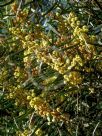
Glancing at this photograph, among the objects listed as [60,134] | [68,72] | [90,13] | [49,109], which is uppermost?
[90,13]

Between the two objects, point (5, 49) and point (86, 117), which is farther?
point (5, 49)

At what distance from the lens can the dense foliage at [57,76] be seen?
2324 millimetres

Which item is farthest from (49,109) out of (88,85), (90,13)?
(90,13)

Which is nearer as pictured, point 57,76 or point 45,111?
point 45,111

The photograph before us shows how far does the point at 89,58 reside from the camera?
230cm

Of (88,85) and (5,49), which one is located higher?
(5,49)

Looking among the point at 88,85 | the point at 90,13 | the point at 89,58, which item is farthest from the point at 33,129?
the point at 90,13

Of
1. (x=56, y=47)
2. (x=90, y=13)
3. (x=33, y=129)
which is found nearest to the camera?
(x=56, y=47)

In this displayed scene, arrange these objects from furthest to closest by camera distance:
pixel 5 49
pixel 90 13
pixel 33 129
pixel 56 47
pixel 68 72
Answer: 1. pixel 5 49
2. pixel 90 13
3. pixel 33 129
4. pixel 56 47
5. pixel 68 72

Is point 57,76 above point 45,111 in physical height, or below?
above

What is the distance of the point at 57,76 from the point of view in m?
2.47

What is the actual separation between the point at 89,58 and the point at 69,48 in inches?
5.4

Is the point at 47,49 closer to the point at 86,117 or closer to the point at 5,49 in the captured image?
the point at 86,117

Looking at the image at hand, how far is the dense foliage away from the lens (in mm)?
2324
